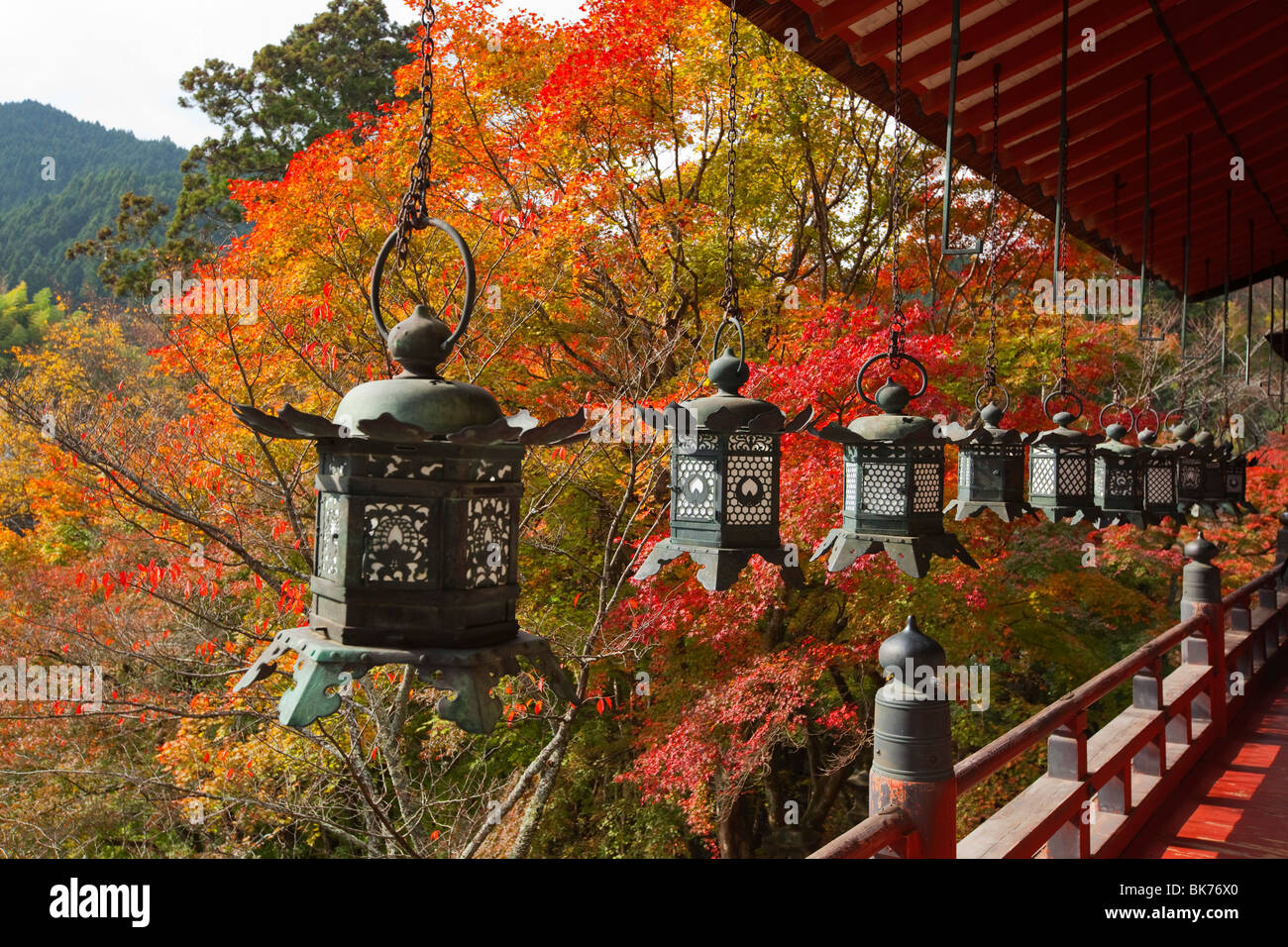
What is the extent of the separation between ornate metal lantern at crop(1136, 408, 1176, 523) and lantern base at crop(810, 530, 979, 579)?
1.87 m

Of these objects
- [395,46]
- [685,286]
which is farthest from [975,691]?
[395,46]

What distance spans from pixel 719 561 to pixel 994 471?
1850 millimetres

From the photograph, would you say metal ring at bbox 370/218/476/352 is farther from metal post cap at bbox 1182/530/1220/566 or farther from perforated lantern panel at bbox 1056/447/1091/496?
metal post cap at bbox 1182/530/1220/566

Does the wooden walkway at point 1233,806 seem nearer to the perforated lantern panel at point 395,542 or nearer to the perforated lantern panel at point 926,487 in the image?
the perforated lantern panel at point 926,487

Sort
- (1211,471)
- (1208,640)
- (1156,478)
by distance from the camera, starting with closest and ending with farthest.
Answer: (1156,478) < (1211,471) < (1208,640)

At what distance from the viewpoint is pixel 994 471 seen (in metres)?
3.68

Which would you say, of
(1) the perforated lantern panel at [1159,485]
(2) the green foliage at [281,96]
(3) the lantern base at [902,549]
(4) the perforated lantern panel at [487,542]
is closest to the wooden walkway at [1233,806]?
(1) the perforated lantern panel at [1159,485]

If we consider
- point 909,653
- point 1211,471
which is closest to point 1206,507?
point 1211,471

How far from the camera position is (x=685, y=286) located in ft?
30.3

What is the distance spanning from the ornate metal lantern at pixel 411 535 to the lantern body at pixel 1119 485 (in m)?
3.40

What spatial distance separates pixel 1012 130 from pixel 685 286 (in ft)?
17.2

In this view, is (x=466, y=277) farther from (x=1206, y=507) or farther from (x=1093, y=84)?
(x=1206, y=507)

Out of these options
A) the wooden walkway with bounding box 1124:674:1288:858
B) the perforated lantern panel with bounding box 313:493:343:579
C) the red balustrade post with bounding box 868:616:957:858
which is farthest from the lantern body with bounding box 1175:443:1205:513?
the perforated lantern panel with bounding box 313:493:343:579

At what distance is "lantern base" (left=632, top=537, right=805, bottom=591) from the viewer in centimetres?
234
